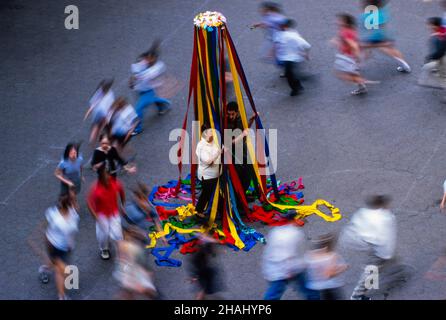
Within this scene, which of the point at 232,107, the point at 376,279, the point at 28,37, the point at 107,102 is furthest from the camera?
the point at 28,37

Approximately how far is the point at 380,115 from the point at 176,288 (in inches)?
184

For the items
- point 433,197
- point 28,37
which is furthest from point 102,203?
point 28,37

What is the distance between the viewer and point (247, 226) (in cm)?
1162

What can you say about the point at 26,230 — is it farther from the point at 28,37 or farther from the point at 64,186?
the point at 28,37

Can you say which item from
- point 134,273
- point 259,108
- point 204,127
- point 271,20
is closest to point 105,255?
point 134,273

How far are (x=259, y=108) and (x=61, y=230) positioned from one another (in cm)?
476

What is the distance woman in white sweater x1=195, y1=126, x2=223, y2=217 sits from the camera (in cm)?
1123

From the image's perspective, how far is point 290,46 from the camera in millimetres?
13906

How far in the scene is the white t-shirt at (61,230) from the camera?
33.6 feet

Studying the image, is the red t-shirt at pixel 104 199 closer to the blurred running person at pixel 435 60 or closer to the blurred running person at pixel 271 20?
the blurred running person at pixel 271 20

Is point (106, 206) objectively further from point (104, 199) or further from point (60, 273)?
point (60, 273)

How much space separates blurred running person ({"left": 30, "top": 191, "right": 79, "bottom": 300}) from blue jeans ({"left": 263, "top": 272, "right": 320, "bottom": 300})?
91.7 inches

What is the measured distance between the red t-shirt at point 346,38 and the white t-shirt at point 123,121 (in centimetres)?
352

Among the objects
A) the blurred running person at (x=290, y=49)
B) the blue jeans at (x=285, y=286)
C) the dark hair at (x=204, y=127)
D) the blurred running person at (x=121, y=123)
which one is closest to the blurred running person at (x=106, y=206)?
the dark hair at (x=204, y=127)
